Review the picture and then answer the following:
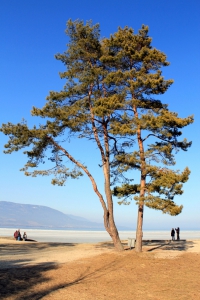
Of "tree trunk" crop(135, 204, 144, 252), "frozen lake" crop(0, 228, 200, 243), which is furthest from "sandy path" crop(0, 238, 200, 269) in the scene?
"frozen lake" crop(0, 228, 200, 243)

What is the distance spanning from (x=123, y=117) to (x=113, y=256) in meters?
7.89

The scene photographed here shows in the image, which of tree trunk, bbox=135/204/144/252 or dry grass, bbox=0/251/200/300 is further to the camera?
tree trunk, bbox=135/204/144/252

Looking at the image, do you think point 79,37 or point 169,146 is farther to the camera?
point 79,37

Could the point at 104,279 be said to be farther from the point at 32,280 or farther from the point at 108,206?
the point at 108,206

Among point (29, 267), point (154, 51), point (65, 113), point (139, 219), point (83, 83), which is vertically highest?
point (154, 51)

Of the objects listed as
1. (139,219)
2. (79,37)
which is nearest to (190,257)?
(139,219)

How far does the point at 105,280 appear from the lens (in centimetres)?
1162

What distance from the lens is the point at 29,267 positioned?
45.3 ft

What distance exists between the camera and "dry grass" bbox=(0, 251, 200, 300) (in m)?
9.53

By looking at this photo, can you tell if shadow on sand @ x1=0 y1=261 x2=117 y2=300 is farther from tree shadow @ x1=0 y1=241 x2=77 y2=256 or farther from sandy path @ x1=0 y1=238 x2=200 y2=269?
tree shadow @ x1=0 y1=241 x2=77 y2=256

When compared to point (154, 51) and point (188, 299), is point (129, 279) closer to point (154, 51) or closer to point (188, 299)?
point (188, 299)

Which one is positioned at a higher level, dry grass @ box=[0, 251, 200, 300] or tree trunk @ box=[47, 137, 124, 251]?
tree trunk @ box=[47, 137, 124, 251]

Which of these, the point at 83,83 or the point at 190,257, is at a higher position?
the point at 83,83

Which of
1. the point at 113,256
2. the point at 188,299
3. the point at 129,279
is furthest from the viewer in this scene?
the point at 113,256
